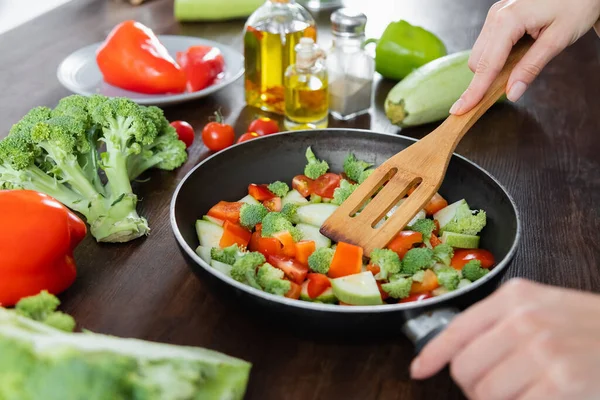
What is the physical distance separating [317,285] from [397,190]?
0.98ft

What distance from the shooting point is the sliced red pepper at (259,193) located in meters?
1.48

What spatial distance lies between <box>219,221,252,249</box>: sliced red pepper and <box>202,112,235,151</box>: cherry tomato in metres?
0.49

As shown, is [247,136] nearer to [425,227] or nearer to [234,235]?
[234,235]

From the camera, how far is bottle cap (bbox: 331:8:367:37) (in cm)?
191

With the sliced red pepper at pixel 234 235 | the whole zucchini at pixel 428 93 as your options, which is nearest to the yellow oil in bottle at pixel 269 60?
the whole zucchini at pixel 428 93

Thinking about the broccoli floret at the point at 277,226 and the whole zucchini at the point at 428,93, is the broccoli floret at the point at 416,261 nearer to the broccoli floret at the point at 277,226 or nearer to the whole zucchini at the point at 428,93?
the broccoli floret at the point at 277,226

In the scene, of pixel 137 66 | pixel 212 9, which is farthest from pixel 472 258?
pixel 212 9

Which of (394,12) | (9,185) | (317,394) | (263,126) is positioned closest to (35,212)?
(9,185)

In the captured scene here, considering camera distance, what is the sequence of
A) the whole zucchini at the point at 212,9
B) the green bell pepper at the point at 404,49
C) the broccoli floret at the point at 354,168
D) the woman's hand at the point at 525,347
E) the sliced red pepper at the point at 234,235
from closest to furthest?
1. the woman's hand at the point at 525,347
2. the sliced red pepper at the point at 234,235
3. the broccoli floret at the point at 354,168
4. the green bell pepper at the point at 404,49
5. the whole zucchini at the point at 212,9

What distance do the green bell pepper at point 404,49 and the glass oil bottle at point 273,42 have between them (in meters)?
0.31

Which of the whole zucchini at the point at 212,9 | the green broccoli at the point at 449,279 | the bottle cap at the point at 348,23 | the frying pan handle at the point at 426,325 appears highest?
the frying pan handle at the point at 426,325

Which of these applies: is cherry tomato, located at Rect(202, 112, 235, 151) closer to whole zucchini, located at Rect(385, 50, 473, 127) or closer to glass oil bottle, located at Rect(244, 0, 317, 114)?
glass oil bottle, located at Rect(244, 0, 317, 114)

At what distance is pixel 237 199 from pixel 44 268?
1.55 ft

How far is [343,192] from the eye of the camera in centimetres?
144
